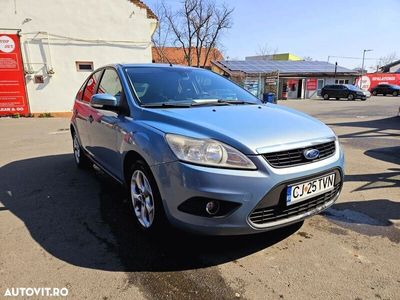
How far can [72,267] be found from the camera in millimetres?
2727

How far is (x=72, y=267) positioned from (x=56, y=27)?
1392cm

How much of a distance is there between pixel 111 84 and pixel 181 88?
91 centimetres

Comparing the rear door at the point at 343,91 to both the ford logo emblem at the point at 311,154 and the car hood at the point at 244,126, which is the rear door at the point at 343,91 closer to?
the car hood at the point at 244,126

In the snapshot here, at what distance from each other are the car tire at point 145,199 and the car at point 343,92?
3144 cm

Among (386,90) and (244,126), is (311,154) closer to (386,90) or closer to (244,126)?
(244,126)

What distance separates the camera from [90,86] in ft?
16.4

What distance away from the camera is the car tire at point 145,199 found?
9.34ft

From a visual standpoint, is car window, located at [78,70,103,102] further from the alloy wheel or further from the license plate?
the license plate

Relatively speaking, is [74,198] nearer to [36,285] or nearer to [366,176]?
[36,285]

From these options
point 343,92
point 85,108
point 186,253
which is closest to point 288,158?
point 186,253

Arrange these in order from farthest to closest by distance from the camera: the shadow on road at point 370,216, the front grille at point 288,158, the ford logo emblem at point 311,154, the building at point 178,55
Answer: the building at point 178,55, the shadow on road at point 370,216, the ford logo emblem at point 311,154, the front grille at point 288,158

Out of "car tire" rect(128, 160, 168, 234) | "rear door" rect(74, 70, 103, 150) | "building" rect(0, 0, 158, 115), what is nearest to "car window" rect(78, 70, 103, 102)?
"rear door" rect(74, 70, 103, 150)

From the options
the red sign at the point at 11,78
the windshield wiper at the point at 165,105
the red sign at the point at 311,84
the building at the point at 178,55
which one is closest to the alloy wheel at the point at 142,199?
the windshield wiper at the point at 165,105

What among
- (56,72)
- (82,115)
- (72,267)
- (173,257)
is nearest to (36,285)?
(72,267)
